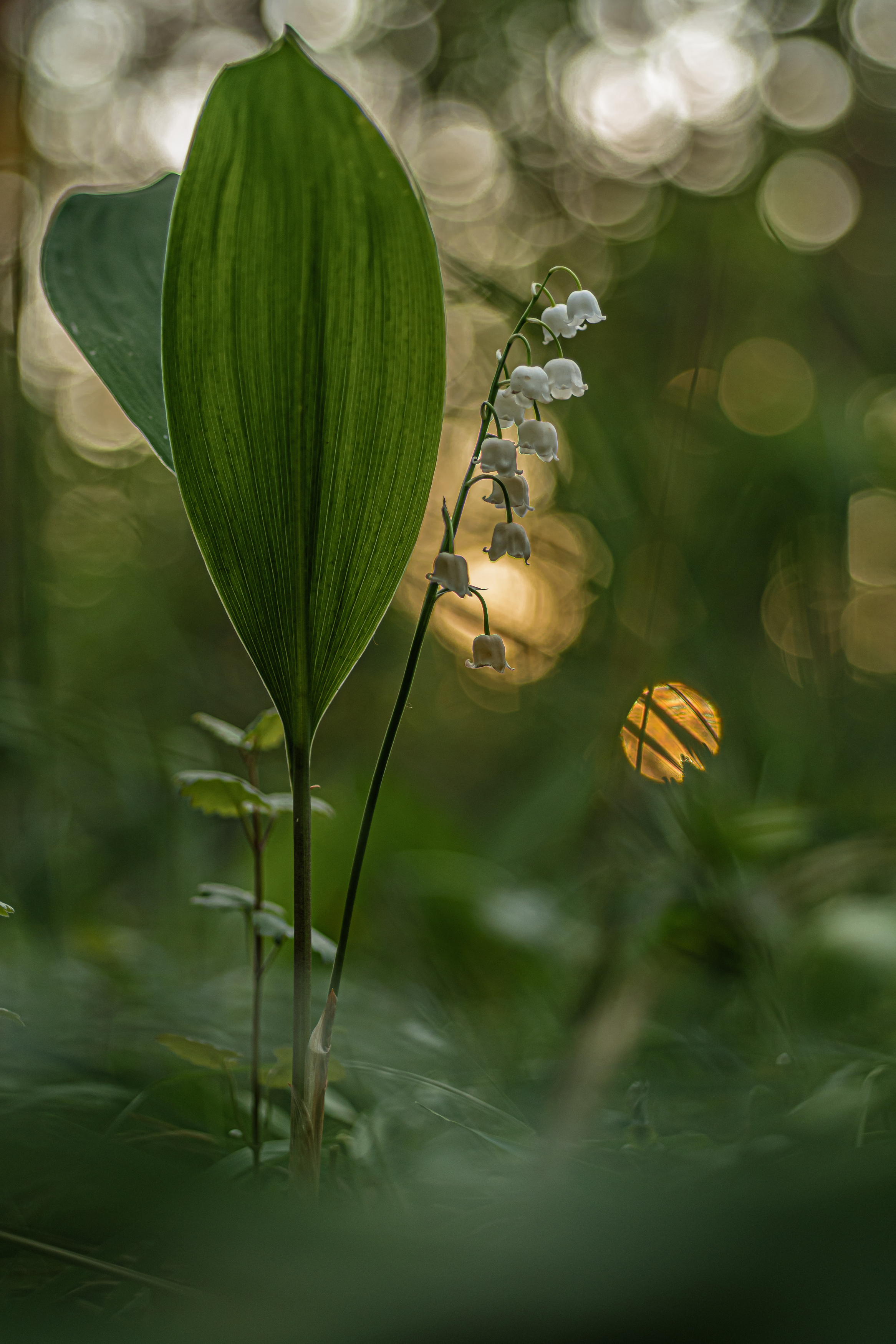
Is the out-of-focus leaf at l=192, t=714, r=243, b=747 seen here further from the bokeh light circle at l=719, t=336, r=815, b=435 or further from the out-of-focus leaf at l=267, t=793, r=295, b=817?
the bokeh light circle at l=719, t=336, r=815, b=435

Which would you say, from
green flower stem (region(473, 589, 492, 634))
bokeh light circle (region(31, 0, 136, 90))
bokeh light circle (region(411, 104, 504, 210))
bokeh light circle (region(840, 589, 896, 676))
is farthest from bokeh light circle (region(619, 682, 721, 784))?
bokeh light circle (region(31, 0, 136, 90))

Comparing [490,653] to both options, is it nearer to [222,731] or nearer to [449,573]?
[449,573]

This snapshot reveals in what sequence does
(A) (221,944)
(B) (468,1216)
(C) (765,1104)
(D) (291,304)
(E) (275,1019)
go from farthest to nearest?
(A) (221,944) < (E) (275,1019) < (C) (765,1104) < (D) (291,304) < (B) (468,1216)

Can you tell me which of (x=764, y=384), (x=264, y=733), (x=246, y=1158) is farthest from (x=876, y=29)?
(x=246, y=1158)

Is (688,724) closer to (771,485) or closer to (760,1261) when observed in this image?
(771,485)

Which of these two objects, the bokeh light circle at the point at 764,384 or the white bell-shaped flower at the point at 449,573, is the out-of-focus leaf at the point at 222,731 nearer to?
the white bell-shaped flower at the point at 449,573

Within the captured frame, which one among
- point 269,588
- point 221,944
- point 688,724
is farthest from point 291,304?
point 221,944
